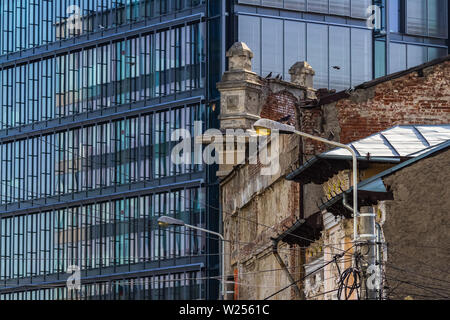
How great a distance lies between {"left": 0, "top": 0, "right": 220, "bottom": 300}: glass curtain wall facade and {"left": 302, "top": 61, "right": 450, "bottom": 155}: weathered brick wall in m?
32.2

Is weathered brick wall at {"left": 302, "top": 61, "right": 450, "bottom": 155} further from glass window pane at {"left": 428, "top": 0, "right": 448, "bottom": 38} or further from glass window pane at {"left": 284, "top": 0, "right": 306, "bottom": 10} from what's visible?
glass window pane at {"left": 428, "top": 0, "right": 448, "bottom": 38}

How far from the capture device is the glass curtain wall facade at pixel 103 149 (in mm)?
84500

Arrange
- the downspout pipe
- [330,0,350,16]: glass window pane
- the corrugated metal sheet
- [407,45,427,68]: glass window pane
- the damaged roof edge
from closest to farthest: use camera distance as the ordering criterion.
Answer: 1. the damaged roof edge
2. the corrugated metal sheet
3. the downspout pipe
4. [330,0,350,16]: glass window pane
5. [407,45,427,68]: glass window pane

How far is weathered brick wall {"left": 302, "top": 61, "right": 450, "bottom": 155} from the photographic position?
49594 millimetres

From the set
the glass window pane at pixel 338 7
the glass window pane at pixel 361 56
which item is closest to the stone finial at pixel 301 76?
the glass window pane at pixel 361 56

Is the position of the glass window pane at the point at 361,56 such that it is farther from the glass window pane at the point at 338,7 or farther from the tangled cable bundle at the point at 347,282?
the tangled cable bundle at the point at 347,282

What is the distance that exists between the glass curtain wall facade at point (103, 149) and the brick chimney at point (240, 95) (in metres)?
15.8

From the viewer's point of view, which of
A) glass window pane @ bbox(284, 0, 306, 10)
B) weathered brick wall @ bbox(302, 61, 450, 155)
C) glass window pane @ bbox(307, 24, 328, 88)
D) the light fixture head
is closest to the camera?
the light fixture head

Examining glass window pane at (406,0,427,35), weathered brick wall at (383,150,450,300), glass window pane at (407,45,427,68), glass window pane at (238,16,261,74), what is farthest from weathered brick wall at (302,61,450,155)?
glass window pane at (406,0,427,35)

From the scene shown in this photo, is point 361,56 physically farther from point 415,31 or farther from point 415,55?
point 415,31

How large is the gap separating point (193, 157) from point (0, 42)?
57.4 ft

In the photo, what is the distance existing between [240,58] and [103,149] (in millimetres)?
22995

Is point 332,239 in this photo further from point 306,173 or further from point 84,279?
point 84,279

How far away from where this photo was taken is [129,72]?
8844 centimetres
